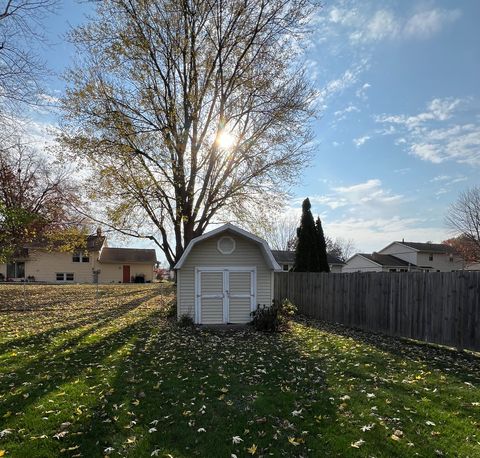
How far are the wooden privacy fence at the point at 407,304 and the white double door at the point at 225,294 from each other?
137 inches

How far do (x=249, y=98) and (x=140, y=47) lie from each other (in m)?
4.81

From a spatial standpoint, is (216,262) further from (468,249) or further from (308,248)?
(468,249)

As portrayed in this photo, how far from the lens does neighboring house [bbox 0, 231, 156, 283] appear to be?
39.3m

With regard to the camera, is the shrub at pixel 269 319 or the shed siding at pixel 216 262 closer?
the shrub at pixel 269 319

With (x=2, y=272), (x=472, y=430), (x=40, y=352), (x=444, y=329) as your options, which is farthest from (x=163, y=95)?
(x=2, y=272)

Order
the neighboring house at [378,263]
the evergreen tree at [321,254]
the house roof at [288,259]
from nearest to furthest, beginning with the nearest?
1. the evergreen tree at [321,254]
2. the neighboring house at [378,263]
3. the house roof at [288,259]

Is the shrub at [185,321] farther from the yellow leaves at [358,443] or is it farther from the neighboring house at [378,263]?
the neighboring house at [378,263]

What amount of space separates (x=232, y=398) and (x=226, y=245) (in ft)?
25.2

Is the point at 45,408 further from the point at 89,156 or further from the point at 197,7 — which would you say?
the point at 197,7

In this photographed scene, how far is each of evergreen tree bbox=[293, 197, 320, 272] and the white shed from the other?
7.44 metres

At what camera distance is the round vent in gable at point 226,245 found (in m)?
12.9

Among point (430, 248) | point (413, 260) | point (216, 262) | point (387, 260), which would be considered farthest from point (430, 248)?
point (216, 262)

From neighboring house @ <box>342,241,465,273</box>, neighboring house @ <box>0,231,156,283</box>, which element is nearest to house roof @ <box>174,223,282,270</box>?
neighboring house @ <box>0,231,156,283</box>

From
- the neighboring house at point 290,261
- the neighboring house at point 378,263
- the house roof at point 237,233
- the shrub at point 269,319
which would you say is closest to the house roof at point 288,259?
the neighboring house at point 290,261
